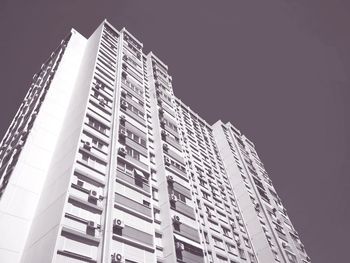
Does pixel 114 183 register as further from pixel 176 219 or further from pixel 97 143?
pixel 176 219

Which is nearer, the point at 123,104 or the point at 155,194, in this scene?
the point at 155,194

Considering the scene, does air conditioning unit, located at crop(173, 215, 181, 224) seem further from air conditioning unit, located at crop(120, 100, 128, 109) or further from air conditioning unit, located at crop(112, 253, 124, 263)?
air conditioning unit, located at crop(120, 100, 128, 109)

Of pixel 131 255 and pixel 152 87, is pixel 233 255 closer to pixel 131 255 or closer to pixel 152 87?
pixel 131 255

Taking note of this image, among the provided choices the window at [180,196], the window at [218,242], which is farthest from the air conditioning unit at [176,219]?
the window at [218,242]

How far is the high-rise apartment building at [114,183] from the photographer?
15.5 metres

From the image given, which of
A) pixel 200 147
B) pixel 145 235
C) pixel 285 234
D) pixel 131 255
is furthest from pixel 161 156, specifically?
pixel 285 234

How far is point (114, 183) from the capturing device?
18.4m

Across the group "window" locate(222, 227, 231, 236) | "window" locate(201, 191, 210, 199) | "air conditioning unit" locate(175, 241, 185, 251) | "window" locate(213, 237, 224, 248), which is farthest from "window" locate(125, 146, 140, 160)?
"window" locate(222, 227, 231, 236)

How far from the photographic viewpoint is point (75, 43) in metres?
35.5

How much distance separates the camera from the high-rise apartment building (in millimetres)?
15477

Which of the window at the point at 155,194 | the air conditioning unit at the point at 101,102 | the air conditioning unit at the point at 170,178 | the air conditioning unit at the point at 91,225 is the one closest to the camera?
the air conditioning unit at the point at 91,225

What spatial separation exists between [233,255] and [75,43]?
1142 inches

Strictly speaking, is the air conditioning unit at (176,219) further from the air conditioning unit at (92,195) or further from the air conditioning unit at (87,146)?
the air conditioning unit at (87,146)

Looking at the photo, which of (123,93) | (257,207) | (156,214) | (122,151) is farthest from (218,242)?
(123,93)
